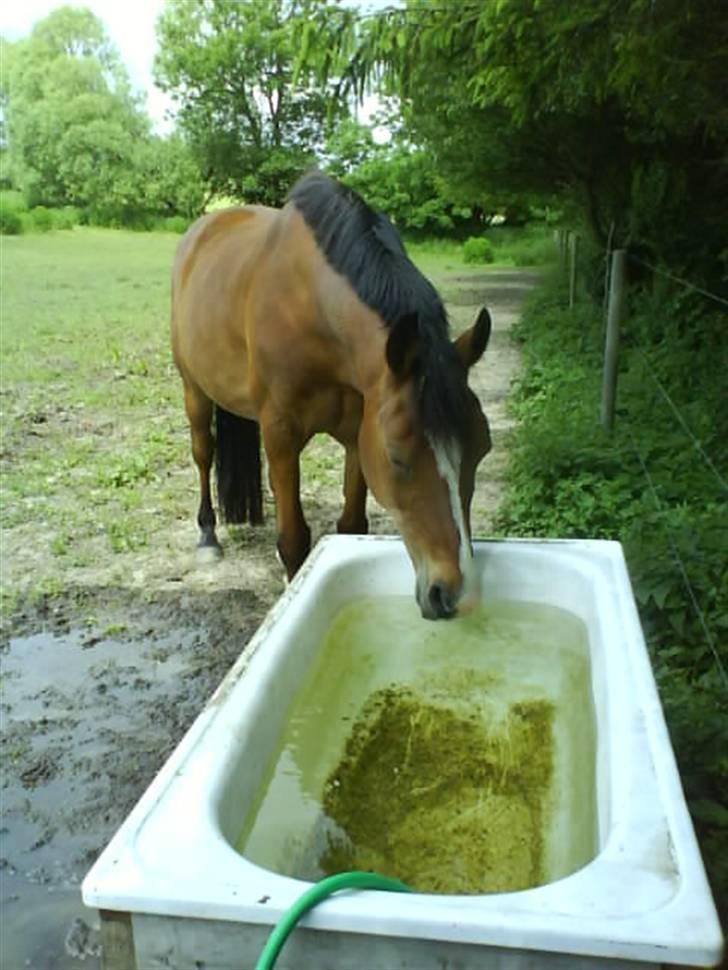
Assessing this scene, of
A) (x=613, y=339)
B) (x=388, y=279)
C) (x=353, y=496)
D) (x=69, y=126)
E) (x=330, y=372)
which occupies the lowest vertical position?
(x=353, y=496)

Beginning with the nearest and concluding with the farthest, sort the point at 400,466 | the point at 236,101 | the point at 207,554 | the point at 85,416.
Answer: the point at 400,466 < the point at 207,554 < the point at 85,416 < the point at 236,101

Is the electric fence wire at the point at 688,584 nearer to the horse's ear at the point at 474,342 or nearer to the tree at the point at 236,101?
the horse's ear at the point at 474,342

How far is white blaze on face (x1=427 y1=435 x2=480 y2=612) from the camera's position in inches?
72.2

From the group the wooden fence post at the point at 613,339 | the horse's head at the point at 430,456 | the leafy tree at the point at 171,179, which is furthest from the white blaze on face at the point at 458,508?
the leafy tree at the point at 171,179

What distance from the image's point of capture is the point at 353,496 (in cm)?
311

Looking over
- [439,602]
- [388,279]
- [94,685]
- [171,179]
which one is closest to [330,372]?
[388,279]

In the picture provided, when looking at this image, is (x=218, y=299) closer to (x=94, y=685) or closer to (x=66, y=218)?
(x=94, y=685)

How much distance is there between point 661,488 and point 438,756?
214 cm

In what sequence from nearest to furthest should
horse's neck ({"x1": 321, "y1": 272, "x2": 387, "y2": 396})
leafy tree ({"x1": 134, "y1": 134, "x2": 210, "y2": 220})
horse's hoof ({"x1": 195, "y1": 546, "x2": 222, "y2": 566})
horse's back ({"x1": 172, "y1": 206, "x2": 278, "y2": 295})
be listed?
1. horse's neck ({"x1": 321, "y1": 272, "x2": 387, "y2": 396})
2. horse's back ({"x1": 172, "y1": 206, "x2": 278, "y2": 295})
3. horse's hoof ({"x1": 195, "y1": 546, "x2": 222, "y2": 566})
4. leafy tree ({"x1": 134, "y1": 134, "x2": 210, "y2": 220})

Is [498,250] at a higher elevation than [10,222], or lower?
lower

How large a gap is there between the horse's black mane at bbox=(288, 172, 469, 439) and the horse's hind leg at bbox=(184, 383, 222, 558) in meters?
1.33

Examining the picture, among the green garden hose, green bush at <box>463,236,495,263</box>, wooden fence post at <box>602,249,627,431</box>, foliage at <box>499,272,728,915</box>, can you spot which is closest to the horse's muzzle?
foliage at <box>499,272,728,915</box>

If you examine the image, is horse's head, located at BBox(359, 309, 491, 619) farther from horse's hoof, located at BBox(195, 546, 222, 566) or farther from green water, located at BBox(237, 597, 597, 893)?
horse's hoof, located at BBox(195, 546, 222, 566)

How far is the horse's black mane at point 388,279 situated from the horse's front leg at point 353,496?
711mm
